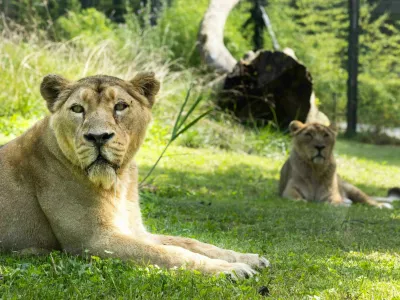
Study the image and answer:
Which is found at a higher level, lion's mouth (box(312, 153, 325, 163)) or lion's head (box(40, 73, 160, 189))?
lion's head (box(40, 73, 160, 189))

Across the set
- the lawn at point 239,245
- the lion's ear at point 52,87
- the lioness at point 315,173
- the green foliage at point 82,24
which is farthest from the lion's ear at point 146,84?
the green foliage at point 82,24

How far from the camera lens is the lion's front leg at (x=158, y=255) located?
171 inches

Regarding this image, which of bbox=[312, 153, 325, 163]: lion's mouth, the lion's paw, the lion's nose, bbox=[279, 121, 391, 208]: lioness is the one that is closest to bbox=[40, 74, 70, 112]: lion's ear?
the lion's nose

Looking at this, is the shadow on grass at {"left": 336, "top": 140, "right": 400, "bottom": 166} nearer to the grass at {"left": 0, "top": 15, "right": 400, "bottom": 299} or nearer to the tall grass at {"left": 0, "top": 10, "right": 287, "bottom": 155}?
the grass at {"left": 0, "top": 15, "right": 400, "bottom": 299}

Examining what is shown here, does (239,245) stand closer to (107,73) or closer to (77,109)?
(77,109)

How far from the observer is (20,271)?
4199 millimetres

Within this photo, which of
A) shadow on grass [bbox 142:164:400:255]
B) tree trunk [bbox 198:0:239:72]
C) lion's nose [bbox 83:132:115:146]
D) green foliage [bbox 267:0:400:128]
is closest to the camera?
lion's nose [bbox 83:132:115:146]

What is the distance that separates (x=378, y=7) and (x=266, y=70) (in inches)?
452

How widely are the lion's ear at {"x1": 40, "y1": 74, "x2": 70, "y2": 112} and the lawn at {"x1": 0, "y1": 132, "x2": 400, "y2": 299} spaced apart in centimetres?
102

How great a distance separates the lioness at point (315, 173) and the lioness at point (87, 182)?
208 inches

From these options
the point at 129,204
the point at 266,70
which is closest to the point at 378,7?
the point at 266,70

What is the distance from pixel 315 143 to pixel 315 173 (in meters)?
0.42

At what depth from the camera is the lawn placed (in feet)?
13.0

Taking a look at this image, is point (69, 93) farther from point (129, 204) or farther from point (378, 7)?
point (378, 7)
